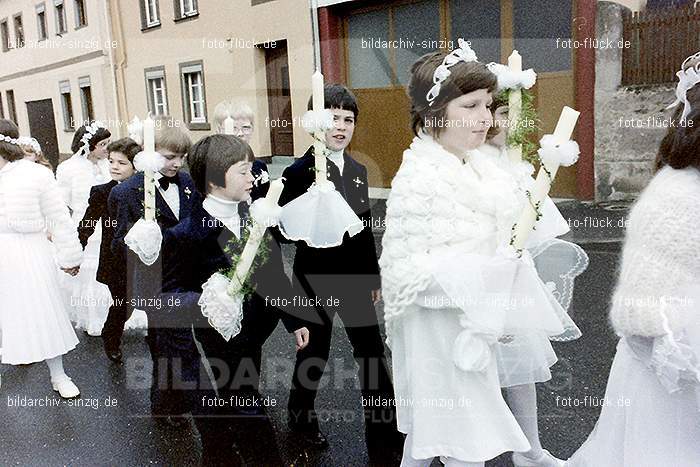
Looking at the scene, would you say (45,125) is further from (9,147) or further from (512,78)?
(512,78)

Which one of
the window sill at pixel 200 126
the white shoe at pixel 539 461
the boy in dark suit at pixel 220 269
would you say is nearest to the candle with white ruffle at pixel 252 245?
the boy in dark suit at pixel 220 269

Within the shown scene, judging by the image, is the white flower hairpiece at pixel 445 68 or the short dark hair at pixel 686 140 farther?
the white flower hairpiece at pixel 445 68

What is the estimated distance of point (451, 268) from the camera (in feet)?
7.59

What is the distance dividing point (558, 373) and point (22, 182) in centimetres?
365

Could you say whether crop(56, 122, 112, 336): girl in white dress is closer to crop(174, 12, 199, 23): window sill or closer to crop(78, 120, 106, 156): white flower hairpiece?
crop(78, 120, 106, 156): white flower hairpiece

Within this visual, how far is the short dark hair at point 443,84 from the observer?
2.40 metres

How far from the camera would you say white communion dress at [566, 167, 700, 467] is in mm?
1889

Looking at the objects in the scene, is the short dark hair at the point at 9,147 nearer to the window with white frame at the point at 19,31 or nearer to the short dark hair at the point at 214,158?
the short dark hair at the point at 214,158

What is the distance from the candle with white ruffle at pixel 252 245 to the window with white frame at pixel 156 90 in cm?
1662

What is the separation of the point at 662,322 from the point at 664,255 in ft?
0.66

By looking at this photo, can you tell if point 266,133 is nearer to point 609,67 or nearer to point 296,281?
point 609,67

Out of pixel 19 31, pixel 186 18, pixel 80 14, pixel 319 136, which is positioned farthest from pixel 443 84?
pixel 19 31

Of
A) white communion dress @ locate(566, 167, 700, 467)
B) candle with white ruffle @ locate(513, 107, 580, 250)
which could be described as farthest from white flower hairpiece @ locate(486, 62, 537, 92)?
white communion dress @ locate(566, 167, 700, 467)

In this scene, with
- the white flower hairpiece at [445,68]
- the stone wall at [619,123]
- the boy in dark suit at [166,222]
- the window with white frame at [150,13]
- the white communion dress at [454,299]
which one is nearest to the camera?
the white communion dress at [454,299]
